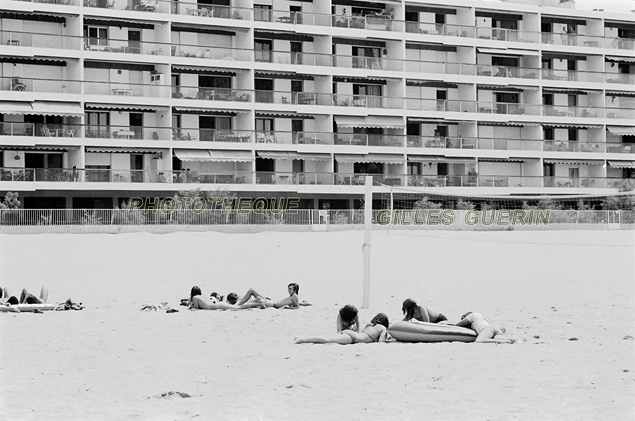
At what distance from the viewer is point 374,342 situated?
46.2 feet

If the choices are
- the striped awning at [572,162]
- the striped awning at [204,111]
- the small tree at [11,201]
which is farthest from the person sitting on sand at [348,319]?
the striped awning at [572,162]

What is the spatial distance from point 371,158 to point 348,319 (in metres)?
49.5

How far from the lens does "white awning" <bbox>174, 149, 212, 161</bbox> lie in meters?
58.3

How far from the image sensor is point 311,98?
207 ft

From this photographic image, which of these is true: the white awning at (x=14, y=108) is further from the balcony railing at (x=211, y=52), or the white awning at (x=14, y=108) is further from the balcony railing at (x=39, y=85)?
the balcony railing at (x=211, y=52)

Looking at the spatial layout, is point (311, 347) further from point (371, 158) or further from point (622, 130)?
point (622, 130)

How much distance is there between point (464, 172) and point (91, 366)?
185 ft

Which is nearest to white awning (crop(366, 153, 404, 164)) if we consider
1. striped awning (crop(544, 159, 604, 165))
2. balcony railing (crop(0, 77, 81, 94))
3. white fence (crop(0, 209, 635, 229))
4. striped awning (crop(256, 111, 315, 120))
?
Answer: striped awning (crop(256, 111, 315, 120))

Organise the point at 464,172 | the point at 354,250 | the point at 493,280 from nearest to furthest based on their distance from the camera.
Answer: the point at 493,280 < the point at 354,250 < the point at 464,172

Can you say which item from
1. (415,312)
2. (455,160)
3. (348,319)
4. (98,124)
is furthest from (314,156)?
(348,319)

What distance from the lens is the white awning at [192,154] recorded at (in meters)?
58.3

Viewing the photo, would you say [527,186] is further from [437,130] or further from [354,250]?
[354,250]

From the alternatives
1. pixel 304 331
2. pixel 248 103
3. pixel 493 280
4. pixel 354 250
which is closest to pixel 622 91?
pixel 248 103

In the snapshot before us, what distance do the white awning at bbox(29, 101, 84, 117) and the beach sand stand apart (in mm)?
25311
